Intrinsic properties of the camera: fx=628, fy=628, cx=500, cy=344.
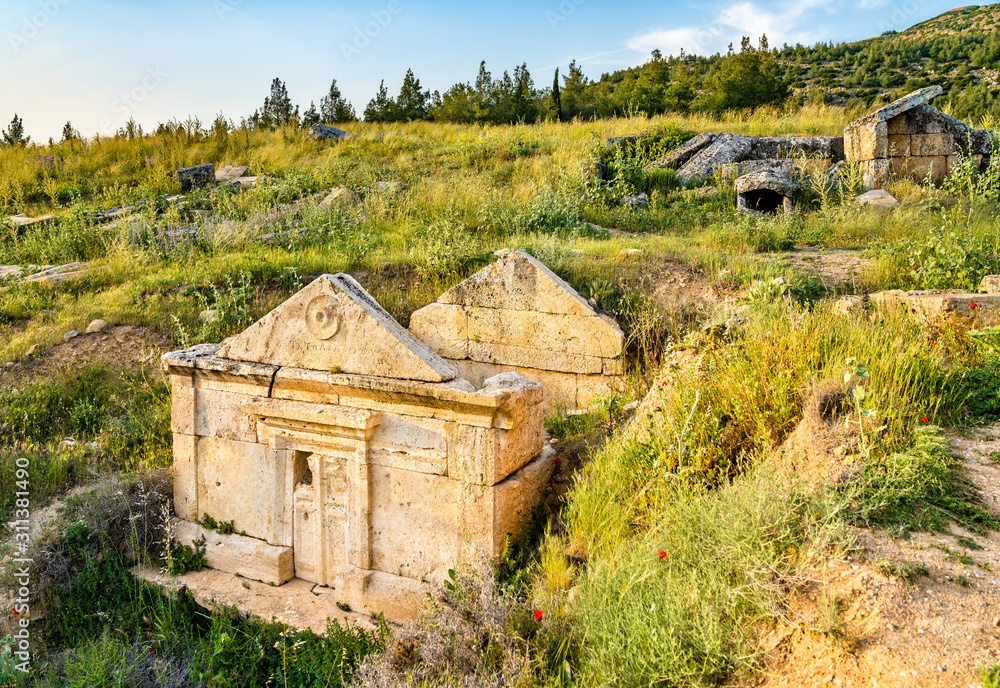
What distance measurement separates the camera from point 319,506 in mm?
4332

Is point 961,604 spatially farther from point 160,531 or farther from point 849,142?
point 849,142

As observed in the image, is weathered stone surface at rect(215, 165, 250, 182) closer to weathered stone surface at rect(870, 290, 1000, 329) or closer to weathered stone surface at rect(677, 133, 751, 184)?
weathered stone surface at rect(677, 133, 751, 184)

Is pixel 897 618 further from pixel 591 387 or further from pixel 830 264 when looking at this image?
pixel 830 264

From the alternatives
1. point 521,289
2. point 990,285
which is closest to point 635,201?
point 521,289

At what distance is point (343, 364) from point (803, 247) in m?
5.52

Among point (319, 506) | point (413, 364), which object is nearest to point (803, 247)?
point (413, 364)

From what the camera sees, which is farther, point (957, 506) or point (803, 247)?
point (803, 247)

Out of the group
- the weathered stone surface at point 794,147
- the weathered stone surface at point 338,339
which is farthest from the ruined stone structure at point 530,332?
the weathered stone surface at point 794,147

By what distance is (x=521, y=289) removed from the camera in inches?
212

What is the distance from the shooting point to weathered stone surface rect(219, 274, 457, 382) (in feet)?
13.3

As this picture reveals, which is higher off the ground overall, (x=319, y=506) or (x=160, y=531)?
(x=319, y=506)

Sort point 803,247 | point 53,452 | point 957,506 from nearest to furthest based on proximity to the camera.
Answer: point 957,506 → point 53,452 → point 803,247
